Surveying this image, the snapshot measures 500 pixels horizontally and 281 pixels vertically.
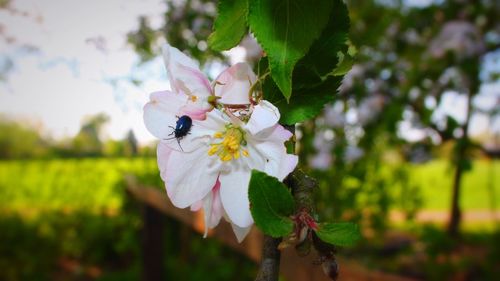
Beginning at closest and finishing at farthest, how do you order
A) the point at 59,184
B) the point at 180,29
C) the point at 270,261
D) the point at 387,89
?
the point at 270,261, the point at 180,29, the point at 387,89, the point at 59,184

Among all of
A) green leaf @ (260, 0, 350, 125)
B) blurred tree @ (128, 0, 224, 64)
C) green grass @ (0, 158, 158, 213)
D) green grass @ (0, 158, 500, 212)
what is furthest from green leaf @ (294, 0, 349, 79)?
green grass @ (0, 158, 158, 213)

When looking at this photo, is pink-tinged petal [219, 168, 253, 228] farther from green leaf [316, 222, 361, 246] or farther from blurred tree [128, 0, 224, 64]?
blurred tree [128, 0, 224, 64]

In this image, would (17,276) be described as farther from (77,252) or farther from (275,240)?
(275,240)

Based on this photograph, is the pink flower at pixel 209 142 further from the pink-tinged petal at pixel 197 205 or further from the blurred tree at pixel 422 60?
the blurred tree at pixel 422 60

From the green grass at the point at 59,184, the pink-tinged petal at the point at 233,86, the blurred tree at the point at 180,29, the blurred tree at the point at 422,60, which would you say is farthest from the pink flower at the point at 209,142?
the green grass at the point at 59,184

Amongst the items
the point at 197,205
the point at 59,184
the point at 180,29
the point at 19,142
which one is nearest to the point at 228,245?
the point at 180,29

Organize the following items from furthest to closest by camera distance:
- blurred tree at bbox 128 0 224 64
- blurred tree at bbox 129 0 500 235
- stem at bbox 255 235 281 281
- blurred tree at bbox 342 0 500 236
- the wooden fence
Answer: blurred tree at bbox 342 0 500 236, blurred tree at bbox 129 0 500 235, blurred tree at bbox 128 0 224 64, the wooden fence, stem at bbox 255 235 281 281

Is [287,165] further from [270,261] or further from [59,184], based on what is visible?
[59,184]
